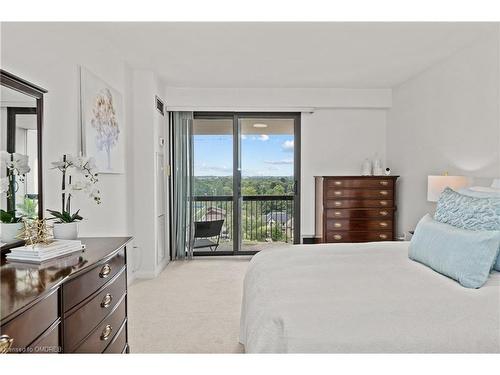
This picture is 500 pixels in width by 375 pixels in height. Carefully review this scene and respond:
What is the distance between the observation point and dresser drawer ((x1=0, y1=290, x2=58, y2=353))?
3.15 feet

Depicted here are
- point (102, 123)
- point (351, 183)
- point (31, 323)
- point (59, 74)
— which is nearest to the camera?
point (31, 323)

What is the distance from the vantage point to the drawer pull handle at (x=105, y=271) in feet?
5.26

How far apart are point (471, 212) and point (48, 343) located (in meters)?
2.10

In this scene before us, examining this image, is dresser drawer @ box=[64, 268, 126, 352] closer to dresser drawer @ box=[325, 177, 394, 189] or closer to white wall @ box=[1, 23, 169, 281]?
white wall @ box=[1, 23, 169, 281]

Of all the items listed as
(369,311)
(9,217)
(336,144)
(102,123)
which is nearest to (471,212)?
(369,311)

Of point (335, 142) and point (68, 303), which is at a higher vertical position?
point (335, 142)

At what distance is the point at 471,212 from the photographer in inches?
77.4

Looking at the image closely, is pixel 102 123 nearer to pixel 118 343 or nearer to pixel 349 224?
pixel 118 343

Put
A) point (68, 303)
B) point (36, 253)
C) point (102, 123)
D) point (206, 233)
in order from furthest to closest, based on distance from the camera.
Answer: point (206, 233), point (102, 123), point (36, 253), point (68, 303)

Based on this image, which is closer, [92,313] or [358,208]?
[92,313]

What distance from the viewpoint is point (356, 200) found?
4.55m

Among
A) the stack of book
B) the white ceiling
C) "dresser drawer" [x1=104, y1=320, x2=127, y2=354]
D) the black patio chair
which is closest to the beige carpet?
"dresser drawer" [x1=104, y1=320, x2=127, y2=354]

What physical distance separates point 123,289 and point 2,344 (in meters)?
1.06

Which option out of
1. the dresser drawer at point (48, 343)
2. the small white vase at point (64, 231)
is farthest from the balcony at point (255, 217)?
the dresser drawer at point (48, 343)
